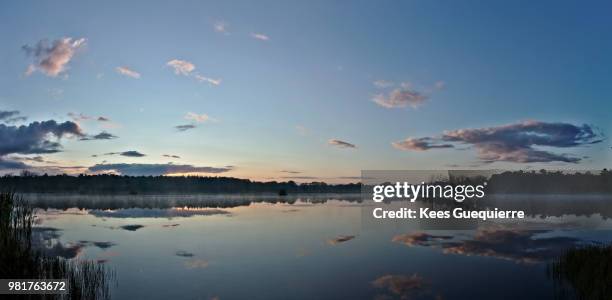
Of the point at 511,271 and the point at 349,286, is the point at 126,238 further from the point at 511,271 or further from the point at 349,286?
the point at 511,271

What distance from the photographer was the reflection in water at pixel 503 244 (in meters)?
25.0

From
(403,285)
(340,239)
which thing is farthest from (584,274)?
(340,239)

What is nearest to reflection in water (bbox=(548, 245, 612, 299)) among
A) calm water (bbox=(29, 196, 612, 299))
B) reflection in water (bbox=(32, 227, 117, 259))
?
calm water (bbox=(29, 196, 612, 299))

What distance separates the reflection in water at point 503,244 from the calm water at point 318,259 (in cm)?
6

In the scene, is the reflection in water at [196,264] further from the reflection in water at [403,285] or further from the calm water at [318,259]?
the reflection in water at [403,285]

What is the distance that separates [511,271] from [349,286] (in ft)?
28.9

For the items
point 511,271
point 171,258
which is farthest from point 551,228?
point 171,258

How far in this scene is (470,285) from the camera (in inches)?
691

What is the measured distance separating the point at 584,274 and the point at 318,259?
491 inches

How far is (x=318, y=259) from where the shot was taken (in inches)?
918

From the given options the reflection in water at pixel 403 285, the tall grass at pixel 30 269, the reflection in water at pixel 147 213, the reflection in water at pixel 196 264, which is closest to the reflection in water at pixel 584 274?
the reflection in water at pixel 403 285

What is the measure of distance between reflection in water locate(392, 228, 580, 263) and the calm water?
0.20 feet

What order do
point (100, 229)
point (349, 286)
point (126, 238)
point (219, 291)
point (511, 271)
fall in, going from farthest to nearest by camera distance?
point (100, 229), point (126, 238), point (511, 271), point (349, 286), point (219, 291)

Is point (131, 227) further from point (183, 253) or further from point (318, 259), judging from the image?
point (318, 259)
